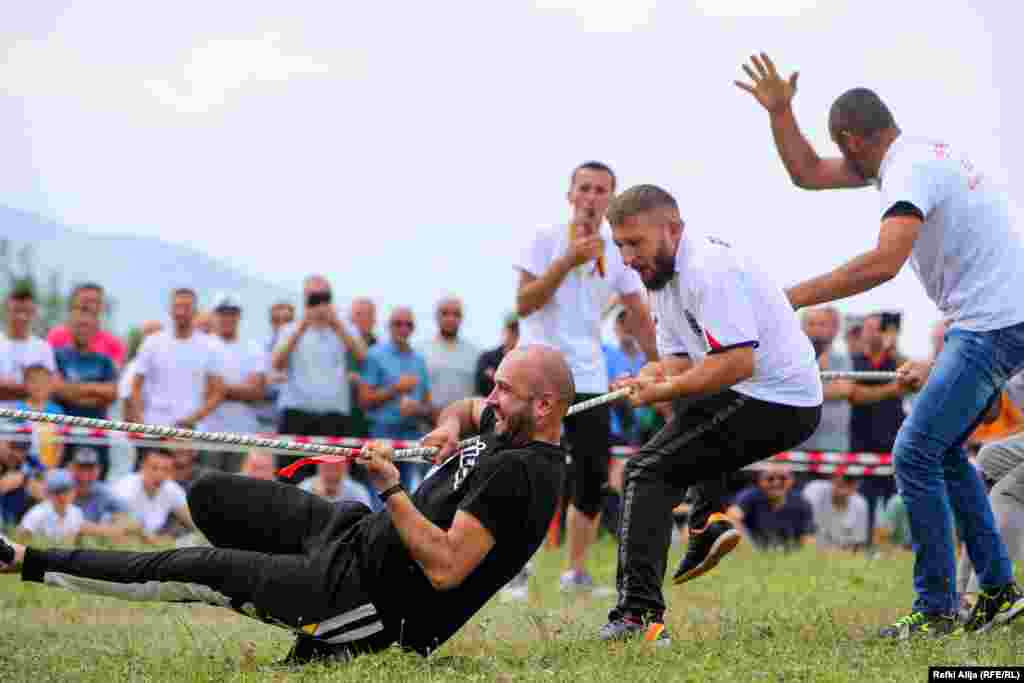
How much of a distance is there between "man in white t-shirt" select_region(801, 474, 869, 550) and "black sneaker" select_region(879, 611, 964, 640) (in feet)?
20.7

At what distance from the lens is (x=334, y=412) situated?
12.3 m

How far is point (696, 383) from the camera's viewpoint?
5922 mm

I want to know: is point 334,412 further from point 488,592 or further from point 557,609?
point 488,592

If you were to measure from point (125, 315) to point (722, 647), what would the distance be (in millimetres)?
12786

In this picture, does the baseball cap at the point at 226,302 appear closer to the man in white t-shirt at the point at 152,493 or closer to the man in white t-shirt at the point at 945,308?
the man in white t-shirt at the point at 152,493

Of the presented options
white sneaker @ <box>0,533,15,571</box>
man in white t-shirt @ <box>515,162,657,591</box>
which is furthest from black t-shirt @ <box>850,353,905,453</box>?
white sneaker @ <box>0,533,15,571</box>

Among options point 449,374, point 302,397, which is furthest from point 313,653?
point 449,374

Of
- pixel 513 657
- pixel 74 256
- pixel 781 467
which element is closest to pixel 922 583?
pixel 513 657

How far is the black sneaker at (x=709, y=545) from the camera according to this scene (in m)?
6.52

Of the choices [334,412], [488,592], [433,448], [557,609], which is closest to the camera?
[488,592]

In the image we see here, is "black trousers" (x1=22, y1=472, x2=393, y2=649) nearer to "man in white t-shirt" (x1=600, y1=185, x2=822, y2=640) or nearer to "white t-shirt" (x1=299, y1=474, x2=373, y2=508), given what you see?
"man in white t-shirt" (x1=600, y1=185, x2=822, y2=640)

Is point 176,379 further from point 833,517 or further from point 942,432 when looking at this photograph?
point 942,432

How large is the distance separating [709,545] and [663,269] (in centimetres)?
136

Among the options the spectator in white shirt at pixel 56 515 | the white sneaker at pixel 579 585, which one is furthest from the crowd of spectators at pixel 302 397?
the white sneaker at pixel 579 585
